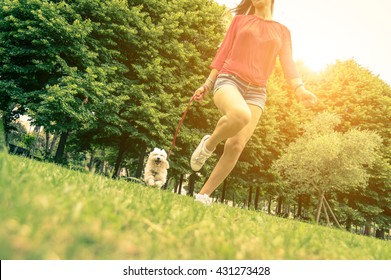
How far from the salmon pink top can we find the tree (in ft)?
58.5

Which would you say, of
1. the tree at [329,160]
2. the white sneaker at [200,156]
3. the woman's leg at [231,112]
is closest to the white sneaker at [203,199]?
the white sneaker at [200,156]

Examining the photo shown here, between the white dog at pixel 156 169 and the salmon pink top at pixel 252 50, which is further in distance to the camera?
the white dog at pixel 156 169

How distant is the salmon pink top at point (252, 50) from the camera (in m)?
4.42

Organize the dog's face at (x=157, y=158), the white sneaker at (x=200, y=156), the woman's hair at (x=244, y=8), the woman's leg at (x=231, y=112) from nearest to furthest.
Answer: the woman's leg at (x=231, y=112)
the white sneaker at (x=200, y=156)
the woman's hair at (x=244, y=8)
the dog's face at (x=157, y=158)

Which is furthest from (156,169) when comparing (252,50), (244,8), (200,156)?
(252,50)

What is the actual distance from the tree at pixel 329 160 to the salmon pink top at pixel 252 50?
17.8 m

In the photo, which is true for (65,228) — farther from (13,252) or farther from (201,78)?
(201,78)

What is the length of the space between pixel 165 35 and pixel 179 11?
2.13m

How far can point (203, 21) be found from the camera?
815 inches

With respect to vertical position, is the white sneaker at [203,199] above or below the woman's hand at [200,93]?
below

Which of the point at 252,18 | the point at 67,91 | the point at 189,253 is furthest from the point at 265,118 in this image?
the point at 189,253

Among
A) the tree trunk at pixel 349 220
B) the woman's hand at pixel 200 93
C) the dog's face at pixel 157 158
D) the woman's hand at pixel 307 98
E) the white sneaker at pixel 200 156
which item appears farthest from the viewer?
the tree trunk at pixel 349 220

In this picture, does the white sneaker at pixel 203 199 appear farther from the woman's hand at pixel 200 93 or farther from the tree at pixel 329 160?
the tree at pixel 329 160

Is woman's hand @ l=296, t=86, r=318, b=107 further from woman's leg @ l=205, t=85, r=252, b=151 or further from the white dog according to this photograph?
the white dog
